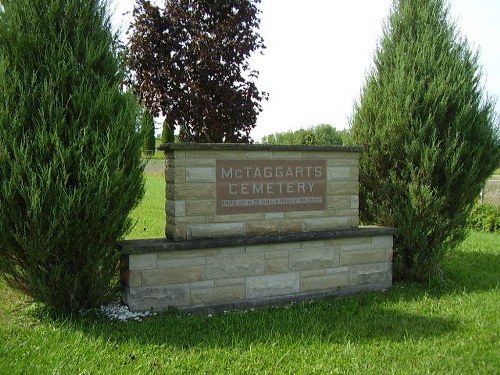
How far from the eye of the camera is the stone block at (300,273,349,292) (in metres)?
5.57

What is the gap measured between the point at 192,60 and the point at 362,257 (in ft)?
20.2

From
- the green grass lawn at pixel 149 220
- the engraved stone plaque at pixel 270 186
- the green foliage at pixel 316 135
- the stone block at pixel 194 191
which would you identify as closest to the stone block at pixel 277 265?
the engraved stone plaque at pixel 270 186

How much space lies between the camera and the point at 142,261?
477 cm

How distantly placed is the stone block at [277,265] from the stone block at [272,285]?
0.19 ft

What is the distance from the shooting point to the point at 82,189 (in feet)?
13.7

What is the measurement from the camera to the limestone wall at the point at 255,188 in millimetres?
5008

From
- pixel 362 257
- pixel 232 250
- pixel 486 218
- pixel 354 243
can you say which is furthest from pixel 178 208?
pixel 486 218

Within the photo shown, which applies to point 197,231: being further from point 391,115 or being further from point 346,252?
point 391,115

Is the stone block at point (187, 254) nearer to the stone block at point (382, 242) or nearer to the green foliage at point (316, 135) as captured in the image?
the stone block at point (382, 242)

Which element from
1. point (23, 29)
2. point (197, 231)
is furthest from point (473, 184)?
point (23, 29)

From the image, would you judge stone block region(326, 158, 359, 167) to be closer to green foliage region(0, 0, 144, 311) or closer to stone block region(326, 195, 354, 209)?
stone block region(326, 195, 354, 209)

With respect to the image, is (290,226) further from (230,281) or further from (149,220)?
(149,220)

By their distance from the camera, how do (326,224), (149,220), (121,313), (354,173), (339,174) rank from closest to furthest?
1. (121,313)
2. (326,224)
3. (339,174)
4. (354,173)
5. (149,220)

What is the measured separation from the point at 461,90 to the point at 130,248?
471 centimetres
